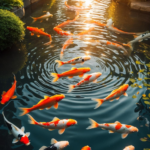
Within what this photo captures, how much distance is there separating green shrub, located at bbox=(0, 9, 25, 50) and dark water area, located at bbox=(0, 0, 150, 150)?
58 cm

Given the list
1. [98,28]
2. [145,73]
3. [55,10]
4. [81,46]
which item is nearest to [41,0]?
[55,10]

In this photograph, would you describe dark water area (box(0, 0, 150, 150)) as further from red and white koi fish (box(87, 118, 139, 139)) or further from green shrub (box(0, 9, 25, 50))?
green shrub (box(0, 9, 25, 50))

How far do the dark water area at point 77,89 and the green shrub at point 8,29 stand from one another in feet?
1.89

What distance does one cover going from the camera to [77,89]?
5.41 m

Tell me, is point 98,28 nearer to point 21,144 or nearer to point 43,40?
point 43,40

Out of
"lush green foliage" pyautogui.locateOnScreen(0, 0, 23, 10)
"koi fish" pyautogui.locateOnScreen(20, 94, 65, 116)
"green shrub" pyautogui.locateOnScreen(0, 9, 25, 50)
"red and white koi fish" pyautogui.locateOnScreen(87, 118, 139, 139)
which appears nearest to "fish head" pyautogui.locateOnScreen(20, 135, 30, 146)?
"koi fish" pyautogui.locateOnScreen(20, 94, 65, 116)

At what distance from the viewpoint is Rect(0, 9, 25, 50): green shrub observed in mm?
6930

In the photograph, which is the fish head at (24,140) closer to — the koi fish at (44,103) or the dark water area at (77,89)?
the dark water area at (77,89)

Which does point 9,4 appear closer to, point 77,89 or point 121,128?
point 77,89

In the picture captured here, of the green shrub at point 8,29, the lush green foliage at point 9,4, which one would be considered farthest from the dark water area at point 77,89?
the lush green foliage at point 9,4

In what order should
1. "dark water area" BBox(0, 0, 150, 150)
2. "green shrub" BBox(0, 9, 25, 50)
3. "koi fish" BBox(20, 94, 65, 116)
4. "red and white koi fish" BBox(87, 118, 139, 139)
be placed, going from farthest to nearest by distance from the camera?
1. "green shrub" BBox(0, 9, 25, 50)
2. "koi fish" BBox(20, 94, 65, 116)
3. "dark water area" BBox(0, 0, 150, 150)
4. "red and white koi fish" BBox(87, 118, 139, 139)

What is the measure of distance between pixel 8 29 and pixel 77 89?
12.9 feet

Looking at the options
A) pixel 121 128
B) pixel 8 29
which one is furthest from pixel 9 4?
pixel 121 128

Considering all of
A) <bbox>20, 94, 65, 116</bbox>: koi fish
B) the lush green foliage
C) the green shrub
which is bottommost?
<bbox>20, 94, 65, 116</bbox>: koi fish
